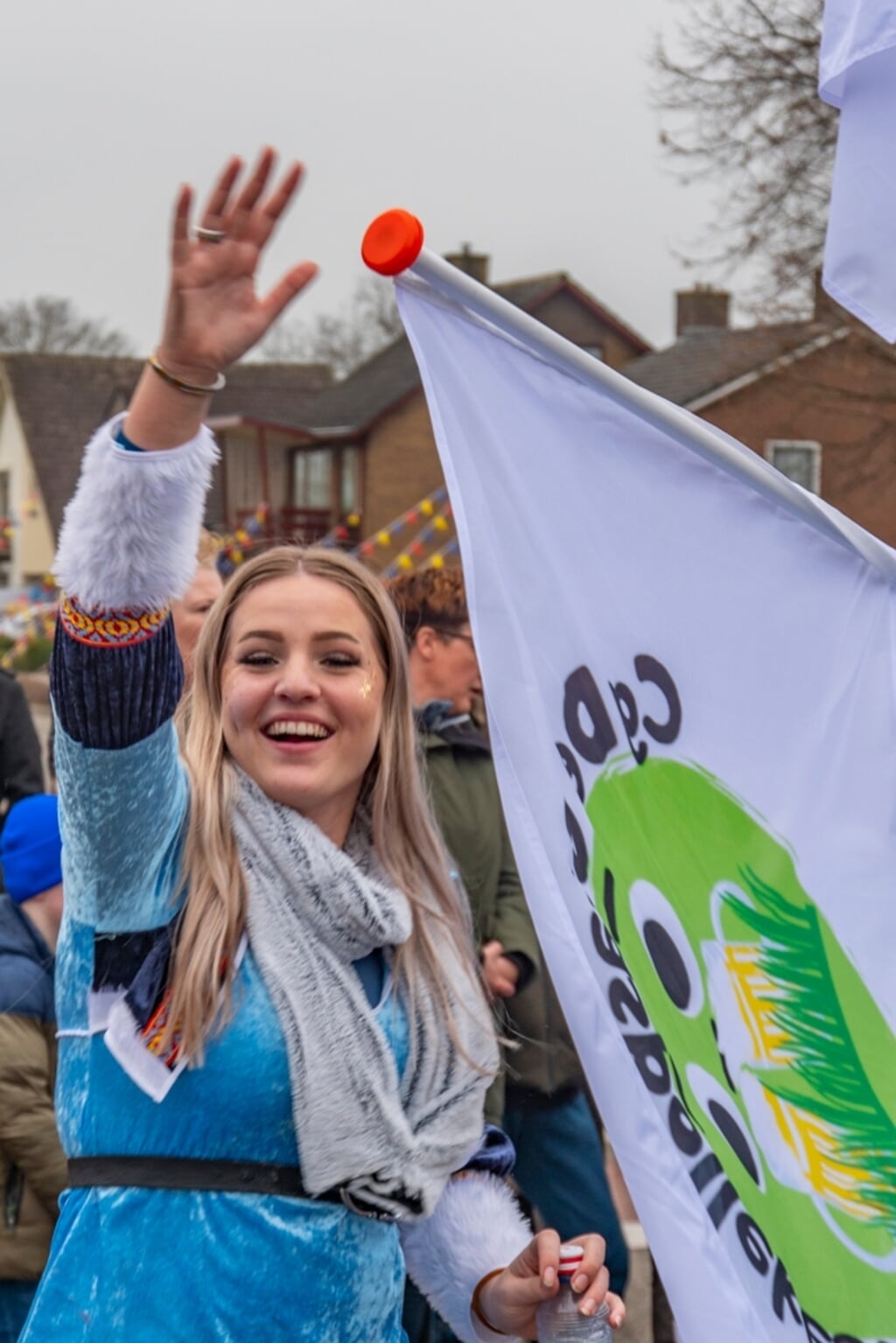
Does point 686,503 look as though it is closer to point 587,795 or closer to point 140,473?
point 587,795

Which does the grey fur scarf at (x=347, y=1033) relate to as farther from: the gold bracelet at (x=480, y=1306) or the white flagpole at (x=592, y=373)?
the white flagpole at (x=592, y=373)

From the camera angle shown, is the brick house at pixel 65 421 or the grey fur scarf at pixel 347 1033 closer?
the grey fur scarf at pixel 347 1033

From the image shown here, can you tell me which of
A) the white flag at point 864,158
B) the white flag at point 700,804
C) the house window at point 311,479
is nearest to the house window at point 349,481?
the house window at point 311,479

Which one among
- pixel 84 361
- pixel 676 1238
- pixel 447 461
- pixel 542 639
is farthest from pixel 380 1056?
pixel 84 361

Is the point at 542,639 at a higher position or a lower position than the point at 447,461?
lower

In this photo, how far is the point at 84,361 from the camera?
59.6 metres

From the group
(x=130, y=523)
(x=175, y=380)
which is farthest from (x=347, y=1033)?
(x=175, y=380)

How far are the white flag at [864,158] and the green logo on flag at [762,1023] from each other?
2.04 feet

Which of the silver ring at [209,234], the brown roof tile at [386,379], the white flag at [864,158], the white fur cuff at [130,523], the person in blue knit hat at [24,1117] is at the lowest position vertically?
the person in blue knit hat at [24,1117]

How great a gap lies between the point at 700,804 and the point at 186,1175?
0.74m

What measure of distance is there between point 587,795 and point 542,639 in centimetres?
21

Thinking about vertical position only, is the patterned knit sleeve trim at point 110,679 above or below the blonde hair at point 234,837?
above

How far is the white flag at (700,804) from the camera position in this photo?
2.06m

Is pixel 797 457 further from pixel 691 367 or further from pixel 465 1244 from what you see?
pixel 465 1244
